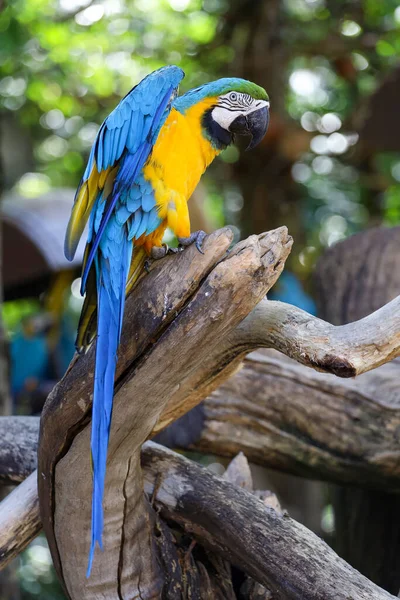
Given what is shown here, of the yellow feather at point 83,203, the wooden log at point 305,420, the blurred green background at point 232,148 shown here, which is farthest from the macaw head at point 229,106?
the blurred green background at point 232,148

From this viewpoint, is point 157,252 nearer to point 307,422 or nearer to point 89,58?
point 307,422

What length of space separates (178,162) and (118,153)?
112 millimetres

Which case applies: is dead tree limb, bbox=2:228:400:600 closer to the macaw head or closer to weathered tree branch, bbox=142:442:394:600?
weathered tree branch, bbox=142:442:394:600

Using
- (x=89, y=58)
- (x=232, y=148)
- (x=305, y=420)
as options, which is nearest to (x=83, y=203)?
(x=305, y=420)

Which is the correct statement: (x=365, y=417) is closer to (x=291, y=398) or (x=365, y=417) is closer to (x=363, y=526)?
(x=291, y=398)

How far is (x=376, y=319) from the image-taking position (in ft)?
3.42

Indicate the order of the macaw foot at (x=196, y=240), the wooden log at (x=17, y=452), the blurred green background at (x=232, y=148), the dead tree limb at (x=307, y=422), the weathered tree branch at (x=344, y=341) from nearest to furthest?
the weathered tree branch at (x=344, y=341) → the macaw foot at (x=196, y=240) → the wooden log at (x=17, y=452) → the dead tree limb at (x=307, y=422) → the blurred green background at (x=232, y=148)

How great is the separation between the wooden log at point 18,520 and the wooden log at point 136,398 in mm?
59

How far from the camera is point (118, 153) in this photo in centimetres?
125

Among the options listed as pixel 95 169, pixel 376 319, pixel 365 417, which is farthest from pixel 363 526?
pixel 95 169

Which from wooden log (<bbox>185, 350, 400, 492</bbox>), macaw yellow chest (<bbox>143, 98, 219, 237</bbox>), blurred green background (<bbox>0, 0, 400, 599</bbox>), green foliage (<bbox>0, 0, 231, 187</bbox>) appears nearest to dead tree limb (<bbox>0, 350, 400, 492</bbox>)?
wooden log (<bbox>185, 350, 400, 492</bbox>)

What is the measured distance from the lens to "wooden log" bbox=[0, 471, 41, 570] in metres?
1.33

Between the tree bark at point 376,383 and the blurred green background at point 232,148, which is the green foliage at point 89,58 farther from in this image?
the tree bark at point 376,383

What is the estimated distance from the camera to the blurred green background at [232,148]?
3168mm
